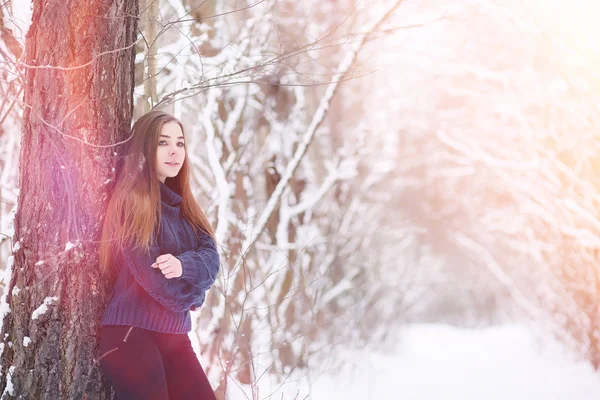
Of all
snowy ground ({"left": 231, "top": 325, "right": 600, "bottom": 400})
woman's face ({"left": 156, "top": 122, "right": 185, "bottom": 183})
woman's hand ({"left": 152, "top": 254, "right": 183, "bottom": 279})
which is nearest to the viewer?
woman's hand ({"left": 152, "top": 254, "right": 183, "bottom": 279})

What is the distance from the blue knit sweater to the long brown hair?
0.19 feet

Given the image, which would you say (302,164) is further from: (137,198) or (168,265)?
(168,265)

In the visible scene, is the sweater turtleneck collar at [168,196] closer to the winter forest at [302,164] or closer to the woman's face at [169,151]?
the woman's face at [169,151]

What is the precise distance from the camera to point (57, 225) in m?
3.01

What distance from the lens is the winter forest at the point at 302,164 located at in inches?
119

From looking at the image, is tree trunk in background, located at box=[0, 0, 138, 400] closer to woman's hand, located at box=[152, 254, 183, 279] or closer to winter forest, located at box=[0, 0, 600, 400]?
winter forest, located at box=[0, 0, 600, 400]

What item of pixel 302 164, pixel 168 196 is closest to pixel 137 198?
pixel 168 196

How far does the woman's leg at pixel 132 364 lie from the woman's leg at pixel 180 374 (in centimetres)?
13

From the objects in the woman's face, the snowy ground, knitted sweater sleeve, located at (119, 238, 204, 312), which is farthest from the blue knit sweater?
the snowy ground

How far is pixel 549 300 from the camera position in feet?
38.2

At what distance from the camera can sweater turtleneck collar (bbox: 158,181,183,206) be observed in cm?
323

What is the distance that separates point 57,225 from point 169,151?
0.59 metres

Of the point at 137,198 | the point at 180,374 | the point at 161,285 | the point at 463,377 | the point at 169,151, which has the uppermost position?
the point at 169,151

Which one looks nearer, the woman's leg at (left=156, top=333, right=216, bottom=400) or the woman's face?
the woman's leg at (left=156, top=333, right=216, bottom=400)
